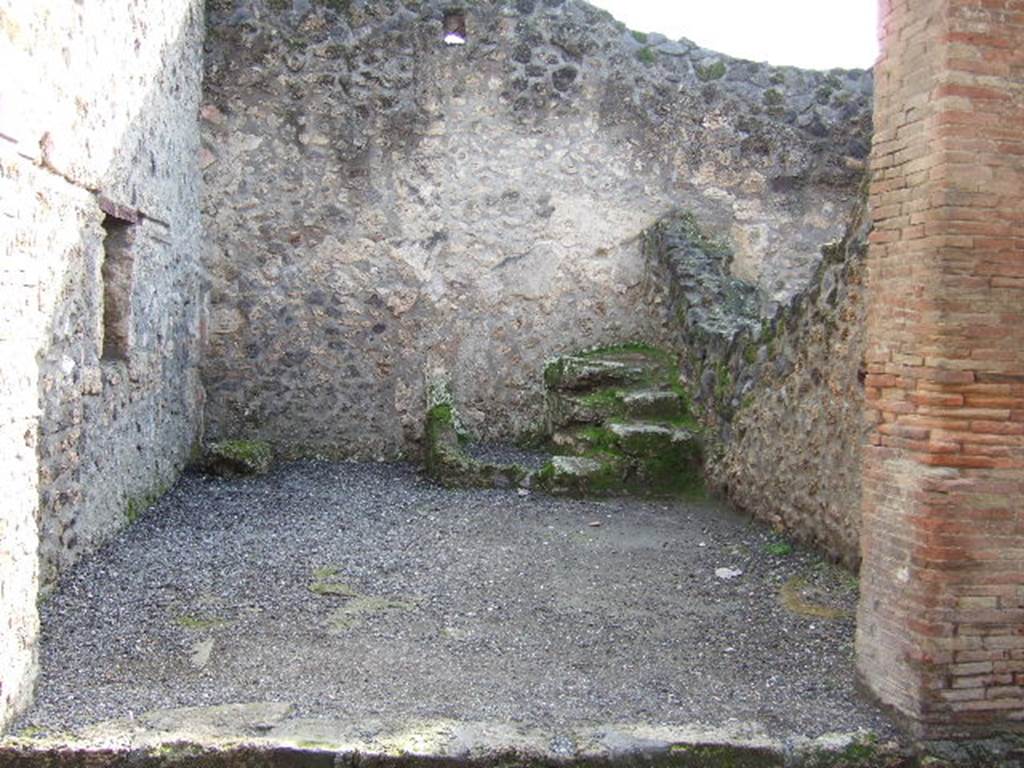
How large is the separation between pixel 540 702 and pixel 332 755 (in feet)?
2.89

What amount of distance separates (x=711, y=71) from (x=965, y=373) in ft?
21.1

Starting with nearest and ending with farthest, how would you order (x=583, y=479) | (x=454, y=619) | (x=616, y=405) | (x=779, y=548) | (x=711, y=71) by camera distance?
(x=454, y=619) → (x=779, y=548) → (x=583, y=479) → (x=616, y=405) → (x=711, y=71)

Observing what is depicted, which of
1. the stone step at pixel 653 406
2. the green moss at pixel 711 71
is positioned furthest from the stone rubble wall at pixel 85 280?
the green moss at pixel 711 71

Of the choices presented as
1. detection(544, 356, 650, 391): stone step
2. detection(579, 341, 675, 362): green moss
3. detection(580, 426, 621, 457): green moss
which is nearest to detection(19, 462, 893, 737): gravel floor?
detection(580, 426, 621, 457): green moss

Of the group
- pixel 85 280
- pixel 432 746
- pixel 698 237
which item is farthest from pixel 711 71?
pixel 432 746

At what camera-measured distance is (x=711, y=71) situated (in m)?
9.39

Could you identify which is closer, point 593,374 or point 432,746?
point 432,746

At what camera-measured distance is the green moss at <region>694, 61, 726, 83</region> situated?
30.8 ft

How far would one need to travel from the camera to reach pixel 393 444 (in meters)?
9.03

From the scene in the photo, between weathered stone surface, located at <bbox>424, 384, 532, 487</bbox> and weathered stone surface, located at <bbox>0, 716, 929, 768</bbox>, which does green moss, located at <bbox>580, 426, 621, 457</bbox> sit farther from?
weathered stone surface, located at <bbox>0, 716, 929, 768</bbox>

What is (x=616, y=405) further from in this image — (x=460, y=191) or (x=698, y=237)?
(x=460, y=191)

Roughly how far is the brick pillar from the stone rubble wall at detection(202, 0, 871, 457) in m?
5.29

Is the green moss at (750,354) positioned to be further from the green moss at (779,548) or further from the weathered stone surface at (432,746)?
the weathered stone surface at (432,746)

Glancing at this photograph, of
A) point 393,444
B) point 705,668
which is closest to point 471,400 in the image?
point 393,444
